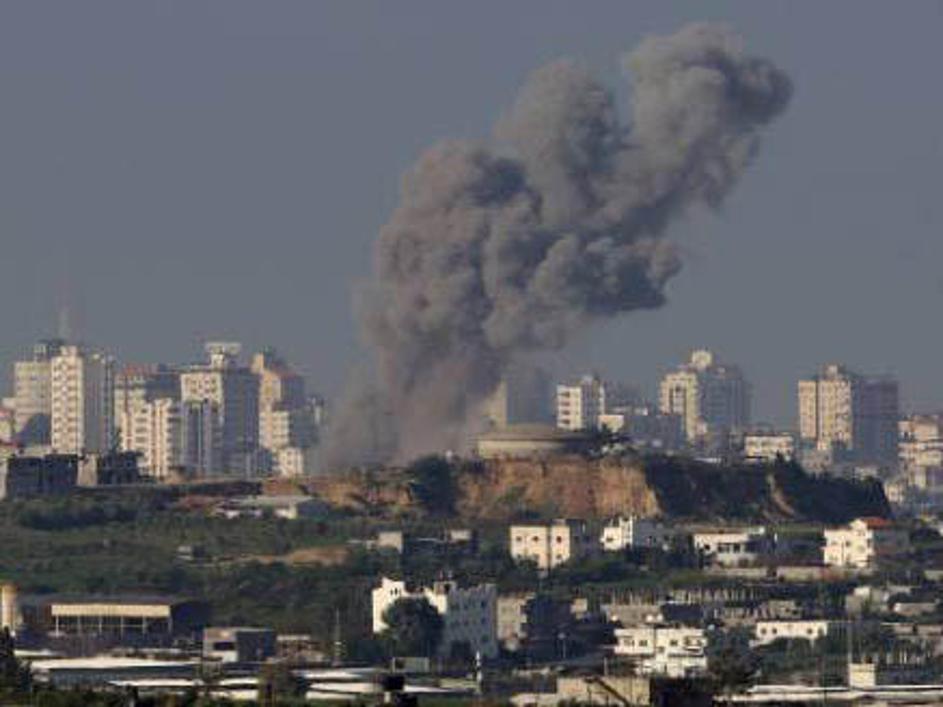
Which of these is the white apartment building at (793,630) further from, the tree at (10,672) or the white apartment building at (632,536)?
the tree at (10,672)

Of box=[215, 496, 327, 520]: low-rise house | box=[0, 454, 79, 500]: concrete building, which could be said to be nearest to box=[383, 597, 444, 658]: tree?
box=[215, 496, 327, 520]: low-rise house

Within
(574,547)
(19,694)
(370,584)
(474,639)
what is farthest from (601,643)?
(19,694)

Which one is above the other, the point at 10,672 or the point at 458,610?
the point at 458,610

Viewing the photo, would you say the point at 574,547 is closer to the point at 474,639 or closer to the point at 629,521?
the point at 629,521

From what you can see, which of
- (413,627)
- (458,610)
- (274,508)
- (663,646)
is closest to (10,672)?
(663,646)

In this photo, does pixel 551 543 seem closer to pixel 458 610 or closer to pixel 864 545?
pixel 864 545

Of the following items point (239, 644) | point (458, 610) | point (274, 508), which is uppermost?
point (274, 508)

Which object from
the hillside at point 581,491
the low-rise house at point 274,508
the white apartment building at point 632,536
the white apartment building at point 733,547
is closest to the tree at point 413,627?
the white apartment building at point 733,547
